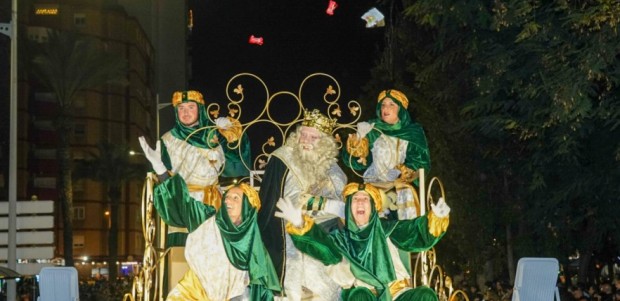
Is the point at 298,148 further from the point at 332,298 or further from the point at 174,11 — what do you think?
the point at 174,11

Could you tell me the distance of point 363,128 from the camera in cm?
1290

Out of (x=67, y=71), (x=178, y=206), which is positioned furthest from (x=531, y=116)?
(x=67, y=71)

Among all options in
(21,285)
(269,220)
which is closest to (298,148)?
(269,220)

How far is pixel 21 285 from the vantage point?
3553 centimetres

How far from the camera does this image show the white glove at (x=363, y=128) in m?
12.9

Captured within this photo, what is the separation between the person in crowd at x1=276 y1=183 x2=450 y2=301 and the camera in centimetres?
1085

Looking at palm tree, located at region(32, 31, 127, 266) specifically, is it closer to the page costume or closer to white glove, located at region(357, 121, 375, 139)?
the page costume

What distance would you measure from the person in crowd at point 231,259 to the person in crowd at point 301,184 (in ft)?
1.76

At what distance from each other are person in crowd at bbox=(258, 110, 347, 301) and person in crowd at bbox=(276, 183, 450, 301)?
0.62 m

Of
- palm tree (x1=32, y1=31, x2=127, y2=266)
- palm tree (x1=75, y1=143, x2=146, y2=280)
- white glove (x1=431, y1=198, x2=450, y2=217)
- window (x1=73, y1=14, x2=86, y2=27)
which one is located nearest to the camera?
white glove (x1=431, y1=198, x2=450, y2=217)

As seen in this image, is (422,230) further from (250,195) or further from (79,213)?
(79,213)

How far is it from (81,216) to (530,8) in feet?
209

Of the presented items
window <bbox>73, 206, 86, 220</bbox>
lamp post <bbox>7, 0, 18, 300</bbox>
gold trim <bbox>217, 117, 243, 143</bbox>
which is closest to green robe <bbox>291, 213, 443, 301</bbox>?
gold trim <bbox>217, 117, 243, 143</bbox>

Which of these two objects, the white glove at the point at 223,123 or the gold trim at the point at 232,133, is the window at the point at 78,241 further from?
the white glove at the point at 223,123
